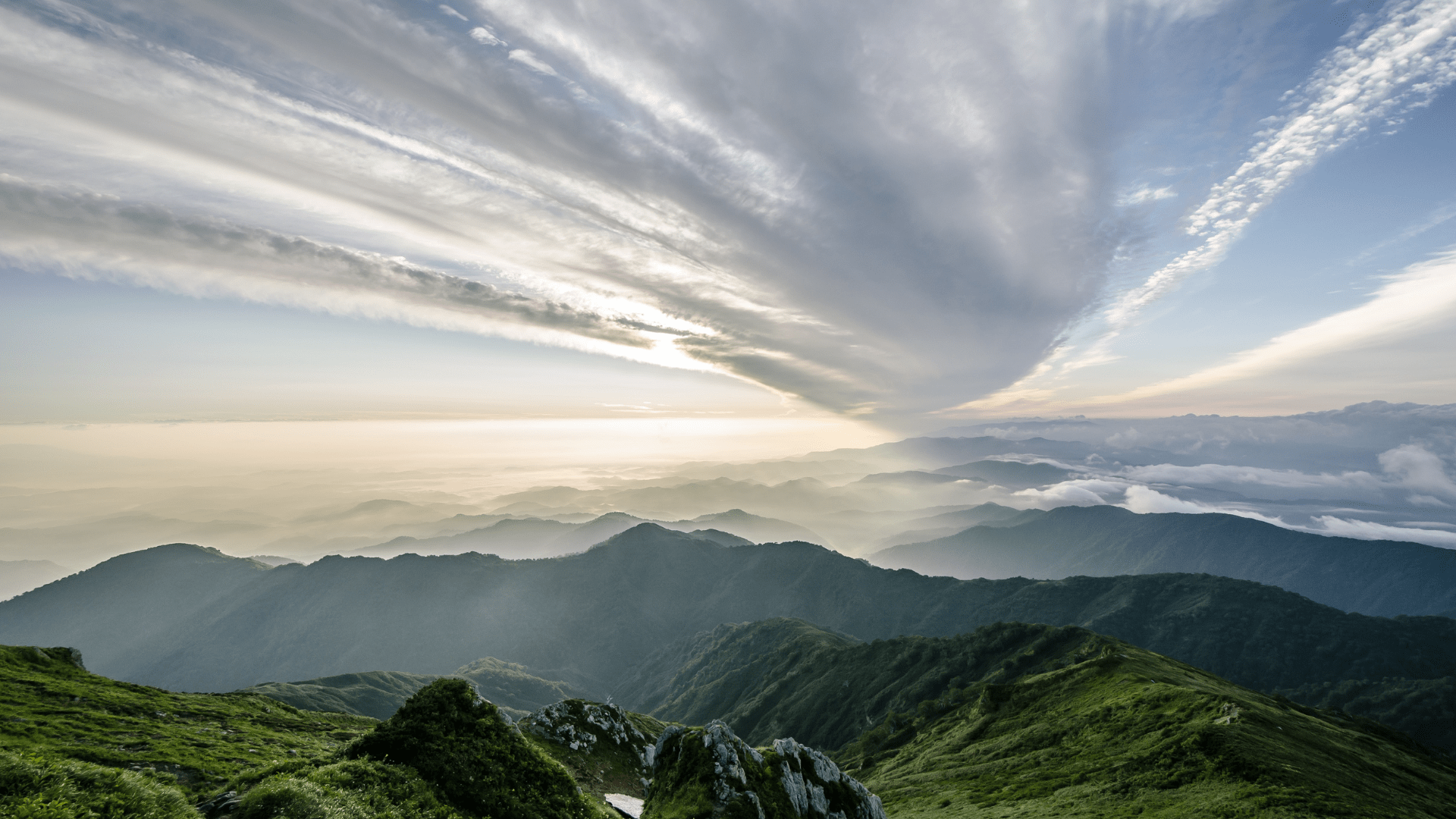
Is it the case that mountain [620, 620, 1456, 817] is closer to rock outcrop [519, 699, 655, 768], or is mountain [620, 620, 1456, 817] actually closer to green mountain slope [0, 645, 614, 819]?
green mountain slope [0, 645, 614, 819]

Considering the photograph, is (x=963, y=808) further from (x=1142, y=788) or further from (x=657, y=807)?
(x=657, y=807)

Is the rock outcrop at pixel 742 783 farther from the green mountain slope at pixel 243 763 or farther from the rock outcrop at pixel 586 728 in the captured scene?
the rock outcrop at pixel 586 728

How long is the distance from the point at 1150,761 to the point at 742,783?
74749mm

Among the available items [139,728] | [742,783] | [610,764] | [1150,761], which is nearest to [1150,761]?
[1150,761]

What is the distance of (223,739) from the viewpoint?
5709cm

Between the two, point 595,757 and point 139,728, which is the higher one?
point 139,728

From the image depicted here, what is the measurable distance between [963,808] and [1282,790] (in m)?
40.8

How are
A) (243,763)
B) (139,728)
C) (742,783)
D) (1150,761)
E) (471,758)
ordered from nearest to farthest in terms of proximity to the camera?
(471,758) < (742,783) < (243,763) < (139,728) < (1150,761)

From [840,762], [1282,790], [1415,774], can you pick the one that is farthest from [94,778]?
[840,762]

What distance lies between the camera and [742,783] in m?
46.3

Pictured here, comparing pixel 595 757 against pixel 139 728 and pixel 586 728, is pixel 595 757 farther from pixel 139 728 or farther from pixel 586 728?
pixel 139 728

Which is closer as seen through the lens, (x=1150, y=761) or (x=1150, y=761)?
(x=1150, y=761)

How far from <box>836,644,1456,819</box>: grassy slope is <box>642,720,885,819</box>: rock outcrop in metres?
35.5

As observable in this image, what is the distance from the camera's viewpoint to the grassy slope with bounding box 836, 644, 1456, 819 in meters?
65.1
